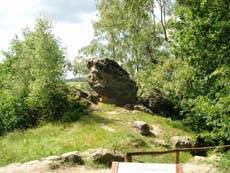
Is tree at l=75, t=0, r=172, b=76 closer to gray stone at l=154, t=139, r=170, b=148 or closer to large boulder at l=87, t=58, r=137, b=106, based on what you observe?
large boulder at l=87, t=58, r=137, b=106

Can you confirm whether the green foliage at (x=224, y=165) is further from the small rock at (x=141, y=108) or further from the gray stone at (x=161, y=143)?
the small rock at (x=141, y=108)

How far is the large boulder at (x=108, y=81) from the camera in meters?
29.5

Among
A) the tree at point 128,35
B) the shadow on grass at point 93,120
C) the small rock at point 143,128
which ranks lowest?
the small rock at point 143,128

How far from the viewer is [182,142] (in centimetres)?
2306

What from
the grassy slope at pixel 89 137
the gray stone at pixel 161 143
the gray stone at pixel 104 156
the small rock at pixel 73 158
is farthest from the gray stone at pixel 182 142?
the small rock at pixel 73 158

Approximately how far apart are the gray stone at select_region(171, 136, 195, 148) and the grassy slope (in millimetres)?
701

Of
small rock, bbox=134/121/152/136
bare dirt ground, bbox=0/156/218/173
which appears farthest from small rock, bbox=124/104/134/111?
bare dirt ground, bbox=0/156/218/173

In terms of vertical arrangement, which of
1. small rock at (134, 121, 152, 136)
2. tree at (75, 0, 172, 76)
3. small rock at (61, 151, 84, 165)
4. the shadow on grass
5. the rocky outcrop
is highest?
tree at (75, 0, 172, 76)

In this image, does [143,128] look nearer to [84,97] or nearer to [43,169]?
[84,97]

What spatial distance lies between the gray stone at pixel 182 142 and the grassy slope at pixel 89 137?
0.70m

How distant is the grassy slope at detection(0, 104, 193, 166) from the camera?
20189mm

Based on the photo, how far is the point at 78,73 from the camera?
42.1 m

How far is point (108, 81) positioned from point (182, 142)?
8.81 meters

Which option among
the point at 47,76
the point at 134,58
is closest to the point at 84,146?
the point at 47,76
